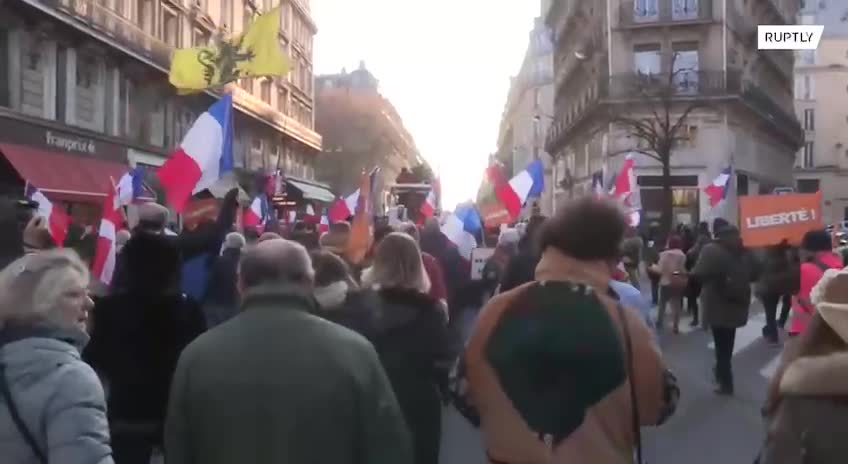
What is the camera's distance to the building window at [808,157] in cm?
8219

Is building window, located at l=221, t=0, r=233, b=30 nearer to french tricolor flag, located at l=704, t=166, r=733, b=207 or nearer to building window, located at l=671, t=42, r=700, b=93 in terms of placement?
building window, located at l=671, t=42, r=700, b=93

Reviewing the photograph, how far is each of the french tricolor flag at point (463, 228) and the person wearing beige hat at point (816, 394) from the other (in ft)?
35.2

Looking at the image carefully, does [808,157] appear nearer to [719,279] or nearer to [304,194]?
[304,194]

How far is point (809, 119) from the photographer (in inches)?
3275

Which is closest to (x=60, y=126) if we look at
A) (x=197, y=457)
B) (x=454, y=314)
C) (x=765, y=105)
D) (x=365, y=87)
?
(x=454, y=314)

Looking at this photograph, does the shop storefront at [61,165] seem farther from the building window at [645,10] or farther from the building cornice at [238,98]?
the building window at [645,10]

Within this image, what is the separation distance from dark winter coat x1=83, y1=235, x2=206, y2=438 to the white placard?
7.77m

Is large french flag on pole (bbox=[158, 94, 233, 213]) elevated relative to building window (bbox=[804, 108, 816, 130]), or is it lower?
lower

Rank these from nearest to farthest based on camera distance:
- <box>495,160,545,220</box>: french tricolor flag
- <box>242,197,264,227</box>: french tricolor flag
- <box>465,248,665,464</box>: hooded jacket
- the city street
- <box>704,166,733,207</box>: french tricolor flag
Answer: <box>465,248,665,464</box>: hooded jacket, the city street, <box>495,160,545,220</box>: french tricolor flag, <box>242,197,264,227</box>: french tricolor flag, <box>704,166,733,207</box>: french tricolor flag

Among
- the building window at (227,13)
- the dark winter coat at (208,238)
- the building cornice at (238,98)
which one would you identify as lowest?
the dark winter coat at (208,238)

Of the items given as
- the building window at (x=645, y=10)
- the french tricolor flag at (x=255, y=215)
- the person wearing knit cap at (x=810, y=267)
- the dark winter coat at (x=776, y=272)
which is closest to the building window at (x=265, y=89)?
the building window at (x=645, y=10)

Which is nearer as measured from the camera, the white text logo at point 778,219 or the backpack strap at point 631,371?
the backpack strap at point 631,371

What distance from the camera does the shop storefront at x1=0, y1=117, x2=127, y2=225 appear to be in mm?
23031

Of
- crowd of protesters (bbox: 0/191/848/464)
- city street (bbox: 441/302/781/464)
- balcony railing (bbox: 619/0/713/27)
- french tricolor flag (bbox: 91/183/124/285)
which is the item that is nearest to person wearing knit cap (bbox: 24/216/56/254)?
french tricolor flag (bbox: 91/183/124/285)
